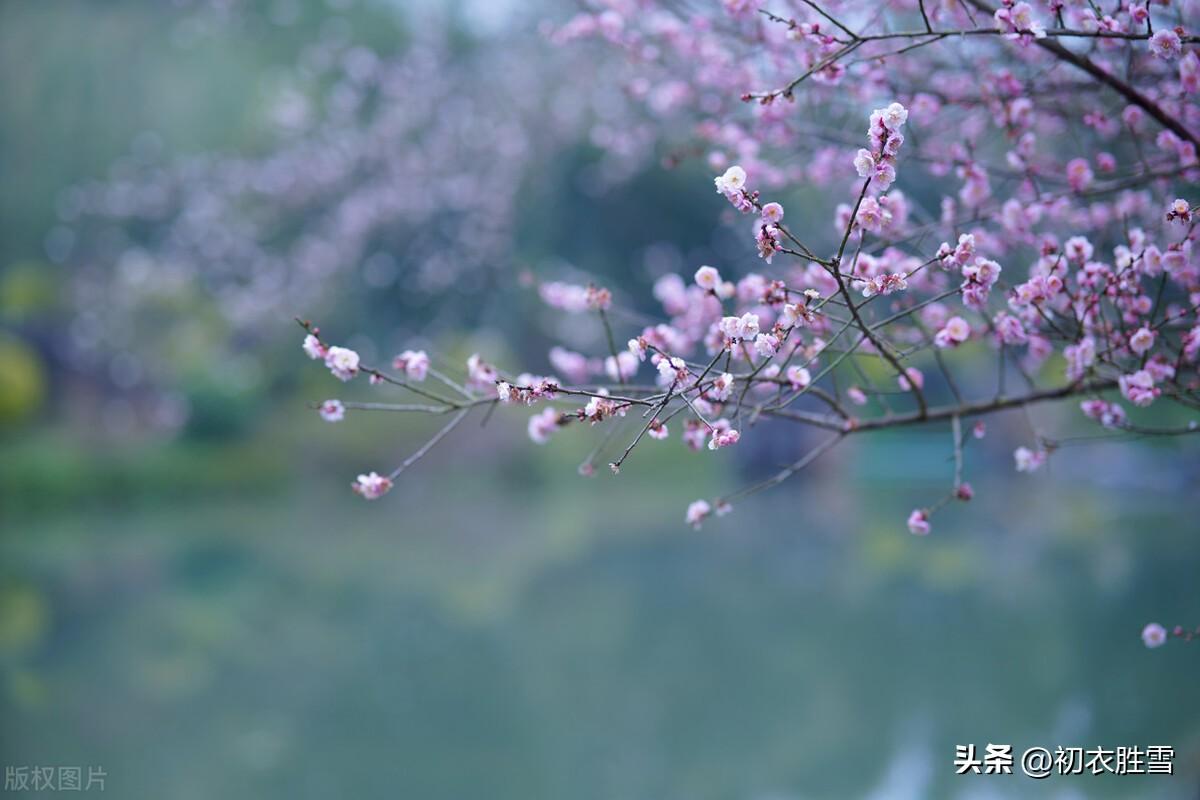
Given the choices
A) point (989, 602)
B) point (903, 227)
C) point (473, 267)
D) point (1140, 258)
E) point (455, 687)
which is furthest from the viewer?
point (473, 267)

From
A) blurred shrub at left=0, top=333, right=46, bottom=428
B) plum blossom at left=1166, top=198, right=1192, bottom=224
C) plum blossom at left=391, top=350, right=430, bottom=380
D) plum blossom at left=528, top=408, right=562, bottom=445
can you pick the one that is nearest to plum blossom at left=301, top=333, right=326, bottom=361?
plum blossom at left=391, top=350, right=430, bottom=380

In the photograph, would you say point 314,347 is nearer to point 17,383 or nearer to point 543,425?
point 543,425

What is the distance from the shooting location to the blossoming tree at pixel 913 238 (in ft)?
5.14

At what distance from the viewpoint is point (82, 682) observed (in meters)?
4.32

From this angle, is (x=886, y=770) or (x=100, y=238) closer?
(x=886, y=770)

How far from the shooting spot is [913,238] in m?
2.35

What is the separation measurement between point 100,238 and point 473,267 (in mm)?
5351

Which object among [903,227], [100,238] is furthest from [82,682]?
[100,238]

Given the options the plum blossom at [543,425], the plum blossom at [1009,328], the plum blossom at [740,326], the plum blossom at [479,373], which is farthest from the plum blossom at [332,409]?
the plum blossom at [1009,328]

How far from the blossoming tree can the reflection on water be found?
1.47 meters

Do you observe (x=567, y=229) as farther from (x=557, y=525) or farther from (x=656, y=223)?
(x=557, y=525)

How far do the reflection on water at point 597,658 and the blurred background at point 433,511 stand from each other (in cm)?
3

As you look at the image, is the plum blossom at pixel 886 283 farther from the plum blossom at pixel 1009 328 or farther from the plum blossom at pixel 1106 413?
the plum blossom at pixel 1106 413

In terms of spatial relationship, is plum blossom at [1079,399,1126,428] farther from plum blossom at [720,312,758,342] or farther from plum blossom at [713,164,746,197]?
plum blossom at [713,164,746,197]
